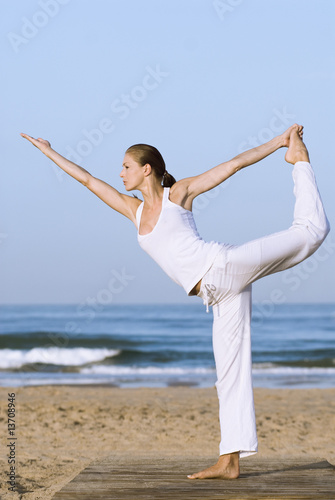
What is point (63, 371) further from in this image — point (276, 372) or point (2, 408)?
point (2, 408)

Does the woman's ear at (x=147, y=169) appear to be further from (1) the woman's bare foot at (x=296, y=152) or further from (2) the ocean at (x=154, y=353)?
(2) the ocean at (x=154, y=353)

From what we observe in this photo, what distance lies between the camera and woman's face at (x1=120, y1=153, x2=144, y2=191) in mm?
4227

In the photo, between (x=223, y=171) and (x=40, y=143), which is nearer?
(x=223, y=171)

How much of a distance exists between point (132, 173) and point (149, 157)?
0.14 meters

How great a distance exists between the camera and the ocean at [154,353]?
16.1 meters

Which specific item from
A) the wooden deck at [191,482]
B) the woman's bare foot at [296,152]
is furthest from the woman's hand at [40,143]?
the wooden deck at [191,482]

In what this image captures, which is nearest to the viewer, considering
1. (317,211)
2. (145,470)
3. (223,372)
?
(317,211)

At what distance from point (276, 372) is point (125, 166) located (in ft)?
46.6

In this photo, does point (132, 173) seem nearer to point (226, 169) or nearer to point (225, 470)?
point (226, 169)

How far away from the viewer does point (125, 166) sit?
14.0ft

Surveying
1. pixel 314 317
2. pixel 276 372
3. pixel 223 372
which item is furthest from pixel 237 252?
pixel 314 317

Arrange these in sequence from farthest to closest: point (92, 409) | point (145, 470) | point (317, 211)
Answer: point (92, 409)
point (145, 470)
point (317, 211)


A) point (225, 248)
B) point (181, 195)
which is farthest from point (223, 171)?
point (225, 248)

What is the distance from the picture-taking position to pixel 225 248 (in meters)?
3.99
